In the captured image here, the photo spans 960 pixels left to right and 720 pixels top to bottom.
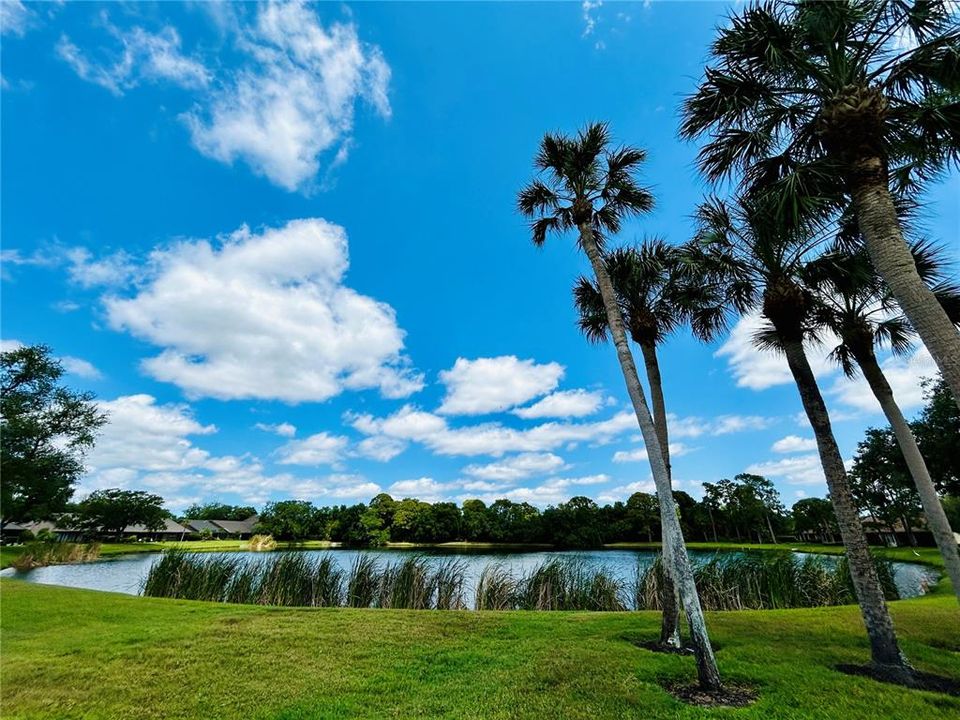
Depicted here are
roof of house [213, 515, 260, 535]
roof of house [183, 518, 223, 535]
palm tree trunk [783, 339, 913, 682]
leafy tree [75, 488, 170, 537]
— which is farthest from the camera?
roof of house [213, 515, 260, 535]

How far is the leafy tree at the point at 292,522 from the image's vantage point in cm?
6919

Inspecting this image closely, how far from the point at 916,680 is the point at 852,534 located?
5.86 feet

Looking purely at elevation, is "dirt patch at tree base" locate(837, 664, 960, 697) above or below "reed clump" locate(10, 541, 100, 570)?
below

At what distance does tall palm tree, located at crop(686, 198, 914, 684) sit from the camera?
6188mm

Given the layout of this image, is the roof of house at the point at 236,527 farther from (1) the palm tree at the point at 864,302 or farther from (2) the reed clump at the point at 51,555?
(1) the palm tree at the point at 864,302

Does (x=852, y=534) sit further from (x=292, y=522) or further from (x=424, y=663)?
(x=292, y=522)

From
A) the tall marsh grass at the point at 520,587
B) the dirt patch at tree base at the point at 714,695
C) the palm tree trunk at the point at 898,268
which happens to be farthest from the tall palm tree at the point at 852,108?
the tall marsh grass at the point at 520,587

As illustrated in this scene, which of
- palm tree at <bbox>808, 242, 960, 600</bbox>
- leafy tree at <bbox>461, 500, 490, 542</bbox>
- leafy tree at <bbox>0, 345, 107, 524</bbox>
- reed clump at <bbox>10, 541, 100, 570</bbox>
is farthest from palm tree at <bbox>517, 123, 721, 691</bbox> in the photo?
leafy tree at <bbox>461, 500, 490, 542</bbox>

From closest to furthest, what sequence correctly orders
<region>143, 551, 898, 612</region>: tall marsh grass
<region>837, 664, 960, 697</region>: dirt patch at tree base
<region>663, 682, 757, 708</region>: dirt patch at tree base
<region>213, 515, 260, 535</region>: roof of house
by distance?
<region>663, 682, 757, 708</region>: dirt patch at tree base
<region>837, 664, 960, 697</region>: dirt patch at tree base
<region>143, 551, 898, 612</region>: tall marsh grass
<region>213, 515, 260, 535</region>: roof of house

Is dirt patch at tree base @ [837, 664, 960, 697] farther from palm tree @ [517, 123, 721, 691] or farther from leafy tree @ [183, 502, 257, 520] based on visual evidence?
leafy tree @ [183, 502, 257, 520]

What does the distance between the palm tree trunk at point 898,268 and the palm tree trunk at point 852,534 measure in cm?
228

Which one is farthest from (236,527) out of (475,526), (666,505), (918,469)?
(918,469)

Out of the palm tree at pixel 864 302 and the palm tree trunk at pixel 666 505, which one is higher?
the palm tree at pixel 864 302

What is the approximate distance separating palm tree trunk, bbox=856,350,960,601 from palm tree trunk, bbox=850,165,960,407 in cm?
361
